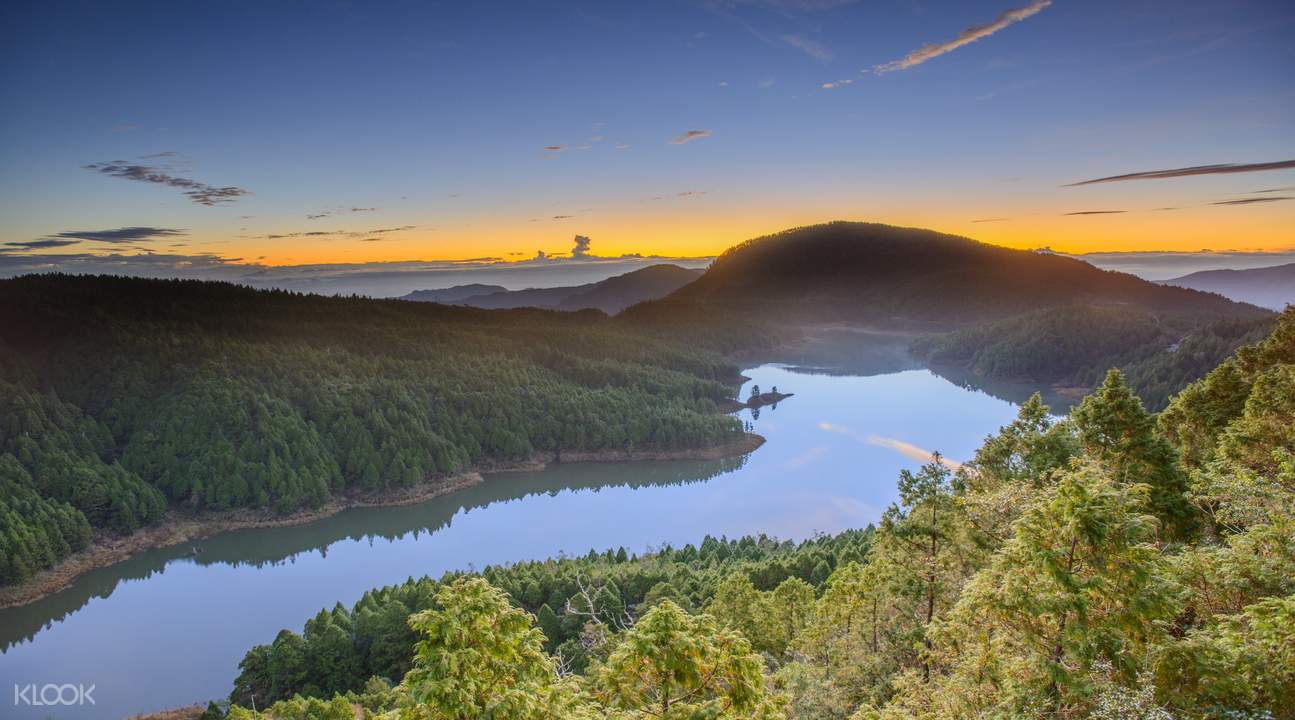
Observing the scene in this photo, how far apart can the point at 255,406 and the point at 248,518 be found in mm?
18519

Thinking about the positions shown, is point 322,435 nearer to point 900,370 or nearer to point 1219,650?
point 1219,650

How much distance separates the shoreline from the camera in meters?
45.6

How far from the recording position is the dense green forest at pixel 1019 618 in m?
6.25

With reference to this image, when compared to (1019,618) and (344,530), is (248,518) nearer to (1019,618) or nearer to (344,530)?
(344,530)

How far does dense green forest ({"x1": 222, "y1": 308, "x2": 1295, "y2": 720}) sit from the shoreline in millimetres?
53476

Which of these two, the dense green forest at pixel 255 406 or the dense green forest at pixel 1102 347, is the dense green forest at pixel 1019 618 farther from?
the dense green forest at pixel 1102 347

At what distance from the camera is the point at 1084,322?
127000 mm

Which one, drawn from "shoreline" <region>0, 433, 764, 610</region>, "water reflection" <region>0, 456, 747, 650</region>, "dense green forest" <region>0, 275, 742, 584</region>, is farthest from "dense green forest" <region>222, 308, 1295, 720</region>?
"dense green forest" <region>0, 275, 742, 584</region>

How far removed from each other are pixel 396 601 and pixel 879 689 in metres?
25.5

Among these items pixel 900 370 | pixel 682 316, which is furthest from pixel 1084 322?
pixel 682 316

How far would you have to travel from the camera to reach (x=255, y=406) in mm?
70875

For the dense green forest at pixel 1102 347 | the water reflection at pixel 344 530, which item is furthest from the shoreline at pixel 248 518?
the dense green forest at pixel 1102 347

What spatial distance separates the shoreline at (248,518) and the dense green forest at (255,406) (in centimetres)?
89

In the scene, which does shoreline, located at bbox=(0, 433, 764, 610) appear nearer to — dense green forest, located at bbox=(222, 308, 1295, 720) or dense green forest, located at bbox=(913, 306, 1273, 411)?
dense green forest, located at bbox=(222, 308, 1295, 720)
